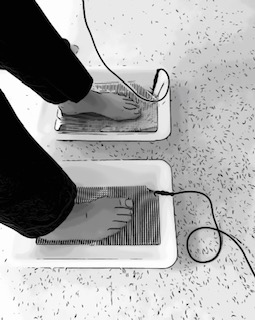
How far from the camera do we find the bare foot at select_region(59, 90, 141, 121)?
100cm

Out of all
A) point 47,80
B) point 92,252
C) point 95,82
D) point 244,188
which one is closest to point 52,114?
point 95,82

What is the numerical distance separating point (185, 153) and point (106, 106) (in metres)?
0.25

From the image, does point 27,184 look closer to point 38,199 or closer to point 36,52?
point 38,199

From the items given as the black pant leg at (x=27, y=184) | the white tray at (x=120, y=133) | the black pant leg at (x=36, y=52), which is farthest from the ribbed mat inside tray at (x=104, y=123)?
the black pant leg at (x=27, y=184)

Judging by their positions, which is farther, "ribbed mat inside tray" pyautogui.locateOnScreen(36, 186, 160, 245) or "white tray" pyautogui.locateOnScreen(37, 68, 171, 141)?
"white tray" pyautogui.locateOnScreen(37, 68, 171, 141)

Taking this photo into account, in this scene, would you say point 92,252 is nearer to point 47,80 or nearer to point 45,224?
point 45,224

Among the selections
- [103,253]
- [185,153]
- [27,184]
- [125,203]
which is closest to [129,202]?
[125,203]

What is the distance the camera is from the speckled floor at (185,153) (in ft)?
2.86

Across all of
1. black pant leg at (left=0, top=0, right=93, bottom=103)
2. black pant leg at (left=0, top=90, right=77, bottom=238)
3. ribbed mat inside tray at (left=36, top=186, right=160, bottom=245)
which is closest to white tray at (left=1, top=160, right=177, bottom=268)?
ribbed mat inside tray at (left=36, top=186, right=160, bottom=245)

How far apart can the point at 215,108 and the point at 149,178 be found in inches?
12.0

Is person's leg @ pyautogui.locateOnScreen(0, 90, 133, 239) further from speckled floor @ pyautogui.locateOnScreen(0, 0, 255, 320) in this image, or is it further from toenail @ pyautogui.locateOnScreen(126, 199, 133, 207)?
speckled floor @ pyautogui.locateOnScreen(0, 0, 255, 320)

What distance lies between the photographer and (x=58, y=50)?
796 mm

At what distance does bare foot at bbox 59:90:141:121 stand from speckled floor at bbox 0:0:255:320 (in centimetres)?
9

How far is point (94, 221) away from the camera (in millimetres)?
879
